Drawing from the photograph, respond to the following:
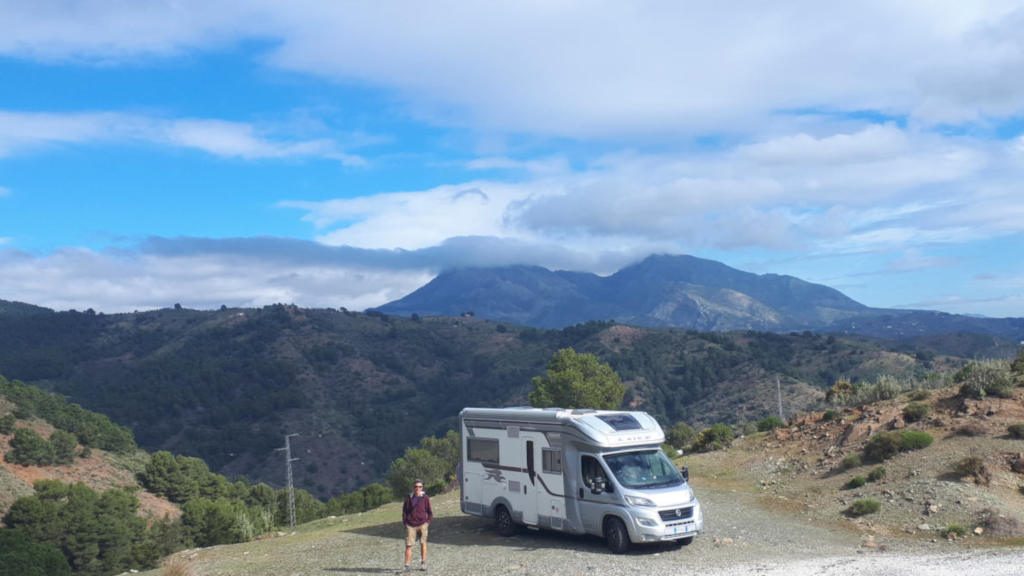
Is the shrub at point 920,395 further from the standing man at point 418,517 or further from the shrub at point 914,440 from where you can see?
the standing man at point 418,517

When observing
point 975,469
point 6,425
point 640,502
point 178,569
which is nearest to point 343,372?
point 6,425

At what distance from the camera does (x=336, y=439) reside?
95.9 metres

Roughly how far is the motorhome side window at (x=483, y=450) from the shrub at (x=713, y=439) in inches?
674

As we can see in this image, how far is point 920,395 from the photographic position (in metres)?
29.7

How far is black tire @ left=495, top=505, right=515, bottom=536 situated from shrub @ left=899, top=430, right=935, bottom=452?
13.3 meters

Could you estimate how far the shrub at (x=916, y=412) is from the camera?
2670 cm

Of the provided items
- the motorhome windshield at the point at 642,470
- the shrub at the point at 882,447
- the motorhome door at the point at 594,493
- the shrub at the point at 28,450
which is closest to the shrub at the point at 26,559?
the motorhome door at the point at 594,493

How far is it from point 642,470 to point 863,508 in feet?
24.4

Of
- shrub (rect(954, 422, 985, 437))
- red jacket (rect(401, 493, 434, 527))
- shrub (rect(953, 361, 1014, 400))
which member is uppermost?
shrub (rect(953, 361, 1014, 400))

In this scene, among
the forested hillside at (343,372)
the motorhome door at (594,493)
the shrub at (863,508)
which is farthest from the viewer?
the forested hillside at (343,372)

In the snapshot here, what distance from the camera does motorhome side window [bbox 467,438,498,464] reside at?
19.2 meters

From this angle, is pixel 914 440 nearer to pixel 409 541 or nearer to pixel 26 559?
pixel 409 541

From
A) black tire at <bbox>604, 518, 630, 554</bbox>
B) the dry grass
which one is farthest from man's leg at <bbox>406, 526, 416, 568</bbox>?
the dry grass

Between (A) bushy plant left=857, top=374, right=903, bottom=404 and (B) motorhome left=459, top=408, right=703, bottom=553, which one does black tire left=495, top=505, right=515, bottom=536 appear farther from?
(A) bushy plant left=857, top=374, right=903, bottom=404
